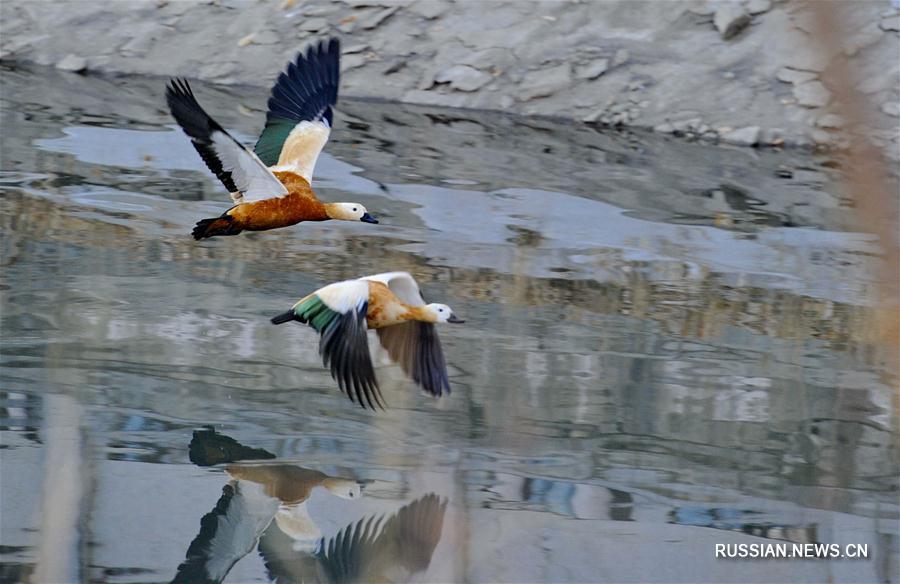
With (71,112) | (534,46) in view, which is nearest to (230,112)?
(71,112)

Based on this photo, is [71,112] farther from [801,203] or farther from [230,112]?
[801,203]

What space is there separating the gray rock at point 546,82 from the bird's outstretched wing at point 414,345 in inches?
277

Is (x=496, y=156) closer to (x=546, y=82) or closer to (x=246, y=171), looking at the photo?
(x=546, y=82)

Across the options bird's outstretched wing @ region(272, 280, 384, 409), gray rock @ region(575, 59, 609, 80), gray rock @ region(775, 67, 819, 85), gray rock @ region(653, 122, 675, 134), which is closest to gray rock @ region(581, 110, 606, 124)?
gray rock @ region(575, 59, 609, 80)

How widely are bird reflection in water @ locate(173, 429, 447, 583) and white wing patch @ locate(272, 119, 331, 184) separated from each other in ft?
8.11

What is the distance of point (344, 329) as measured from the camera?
186 inches

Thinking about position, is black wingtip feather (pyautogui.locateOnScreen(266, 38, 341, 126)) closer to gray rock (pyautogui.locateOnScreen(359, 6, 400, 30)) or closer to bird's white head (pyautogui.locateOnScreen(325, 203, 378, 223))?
bird's white head (pyautogui.locateOnScreen(325, 203, 378, 223))

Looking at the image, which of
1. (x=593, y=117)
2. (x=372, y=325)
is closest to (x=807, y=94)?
(x=593, y=117)

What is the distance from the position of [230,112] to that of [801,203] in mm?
5151

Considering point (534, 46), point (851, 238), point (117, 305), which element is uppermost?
point (534, 46)

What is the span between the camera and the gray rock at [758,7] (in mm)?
11844

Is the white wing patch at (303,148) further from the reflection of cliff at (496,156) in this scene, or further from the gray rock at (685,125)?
the gray rock at (685,125)

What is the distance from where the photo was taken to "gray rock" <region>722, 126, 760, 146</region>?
11.1 metres

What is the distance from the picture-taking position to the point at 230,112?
1146cm
